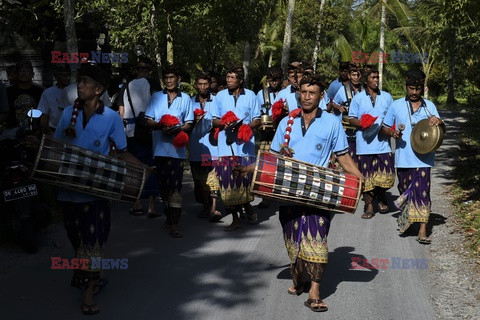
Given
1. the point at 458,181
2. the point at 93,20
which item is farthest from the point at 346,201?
the point at 93,20

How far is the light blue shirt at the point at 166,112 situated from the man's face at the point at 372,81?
113 inches

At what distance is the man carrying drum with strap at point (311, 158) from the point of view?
18.9ft

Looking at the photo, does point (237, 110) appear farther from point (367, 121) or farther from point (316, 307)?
point (316, 307)

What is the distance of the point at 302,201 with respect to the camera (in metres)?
5.54

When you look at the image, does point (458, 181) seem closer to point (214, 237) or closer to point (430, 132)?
point (430, 132)

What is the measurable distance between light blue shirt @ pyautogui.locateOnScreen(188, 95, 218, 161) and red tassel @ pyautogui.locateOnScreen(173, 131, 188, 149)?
4.22 feet

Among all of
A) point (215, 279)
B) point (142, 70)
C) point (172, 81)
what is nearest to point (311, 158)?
point (215, 279)

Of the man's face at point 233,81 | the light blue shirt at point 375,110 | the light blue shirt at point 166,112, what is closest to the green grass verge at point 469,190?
the light blue shirt at point 375,110

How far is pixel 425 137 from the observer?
8062mm

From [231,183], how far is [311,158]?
122 inches

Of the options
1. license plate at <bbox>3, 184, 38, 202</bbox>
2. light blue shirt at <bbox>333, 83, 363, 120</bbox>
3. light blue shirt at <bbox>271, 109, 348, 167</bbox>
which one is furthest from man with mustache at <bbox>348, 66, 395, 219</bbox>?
license plate at <bbox>3, 184, 38, 202</bbox>

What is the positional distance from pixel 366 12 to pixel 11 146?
42.5 meters

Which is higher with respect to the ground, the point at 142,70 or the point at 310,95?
the point at 142,70

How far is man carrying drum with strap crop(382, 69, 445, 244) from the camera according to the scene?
8.16 meters
